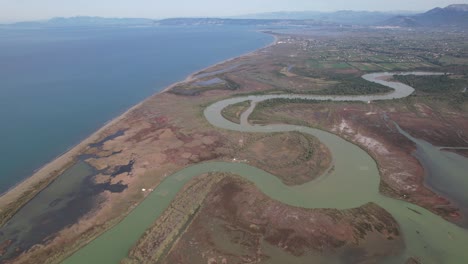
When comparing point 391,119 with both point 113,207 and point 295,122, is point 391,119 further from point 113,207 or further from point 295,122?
point 113,207

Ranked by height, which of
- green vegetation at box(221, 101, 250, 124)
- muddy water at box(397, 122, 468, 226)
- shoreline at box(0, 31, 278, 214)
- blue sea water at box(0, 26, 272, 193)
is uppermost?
muddy water at box(397, 122, 468, 226)

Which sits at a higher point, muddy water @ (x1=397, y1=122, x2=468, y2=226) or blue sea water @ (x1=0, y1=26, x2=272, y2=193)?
muddy water @ (x1=397, y1=122, x2=468, y2=226)

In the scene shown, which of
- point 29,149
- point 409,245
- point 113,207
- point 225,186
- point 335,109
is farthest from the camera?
point 335,109

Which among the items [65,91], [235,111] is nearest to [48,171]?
[235,111]

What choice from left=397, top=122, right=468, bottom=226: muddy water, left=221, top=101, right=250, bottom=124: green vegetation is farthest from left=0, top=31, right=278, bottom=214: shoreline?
left=397, top=122, right=468, bottom=226: muddy water

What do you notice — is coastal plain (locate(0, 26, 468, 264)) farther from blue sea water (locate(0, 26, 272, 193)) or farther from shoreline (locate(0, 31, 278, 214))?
blue sea water (locate(0, 26, 272, 193))

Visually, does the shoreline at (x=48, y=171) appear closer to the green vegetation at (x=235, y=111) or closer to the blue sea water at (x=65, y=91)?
the blue sea water at (x=65, y=91)

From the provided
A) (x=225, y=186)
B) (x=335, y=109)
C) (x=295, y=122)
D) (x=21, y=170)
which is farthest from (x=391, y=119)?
(x=21, y=170)
